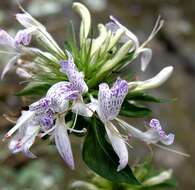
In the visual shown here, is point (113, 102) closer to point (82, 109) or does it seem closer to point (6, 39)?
point (82, 109)

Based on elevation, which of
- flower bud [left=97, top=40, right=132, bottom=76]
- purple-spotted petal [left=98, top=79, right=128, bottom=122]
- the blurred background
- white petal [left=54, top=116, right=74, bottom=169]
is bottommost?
the blurred background

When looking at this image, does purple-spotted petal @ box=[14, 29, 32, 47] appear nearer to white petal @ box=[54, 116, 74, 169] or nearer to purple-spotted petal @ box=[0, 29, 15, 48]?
purple-spotted petal @ box=[0, 29, 15, 48]

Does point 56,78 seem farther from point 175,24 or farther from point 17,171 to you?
point 175,24

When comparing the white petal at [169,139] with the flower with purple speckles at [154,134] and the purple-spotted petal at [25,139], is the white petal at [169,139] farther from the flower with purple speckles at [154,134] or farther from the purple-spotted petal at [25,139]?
the purple-spotted petal at [25,139]

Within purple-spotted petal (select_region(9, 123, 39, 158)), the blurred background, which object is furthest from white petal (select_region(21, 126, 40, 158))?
the blurred background

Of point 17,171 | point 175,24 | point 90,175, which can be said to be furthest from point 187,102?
point 90,175

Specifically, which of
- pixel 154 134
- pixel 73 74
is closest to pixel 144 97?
pixel 154 134
